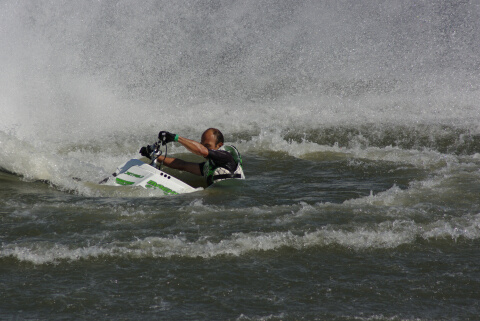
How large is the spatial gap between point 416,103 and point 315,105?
2.34 metres

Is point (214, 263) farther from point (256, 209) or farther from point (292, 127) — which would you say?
point (292, 127)

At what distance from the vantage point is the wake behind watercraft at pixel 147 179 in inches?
254

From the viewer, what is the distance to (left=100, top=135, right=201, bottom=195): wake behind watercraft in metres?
6.45

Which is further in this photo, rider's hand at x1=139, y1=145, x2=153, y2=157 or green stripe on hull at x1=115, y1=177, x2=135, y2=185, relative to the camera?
rider's hand at x1=139, y1=145, x2=153, y2=157

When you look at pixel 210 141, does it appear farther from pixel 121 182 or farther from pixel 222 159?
pixel 121 182

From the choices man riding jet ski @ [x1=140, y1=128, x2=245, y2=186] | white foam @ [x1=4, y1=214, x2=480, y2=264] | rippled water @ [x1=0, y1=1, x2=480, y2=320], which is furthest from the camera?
man riding jet ski @ [x1=140, y1=128, x2=245, y2=186]

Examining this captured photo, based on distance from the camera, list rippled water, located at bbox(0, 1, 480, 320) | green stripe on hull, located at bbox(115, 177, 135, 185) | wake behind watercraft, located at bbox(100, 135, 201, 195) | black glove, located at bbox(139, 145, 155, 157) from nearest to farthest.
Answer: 1. rippled water, located at bbox(0, 1, 480, 320)
2. wake behind watercraft, located at bbox(100, 135, 201, 195)
3. green stripe on hull, located at bbox(115, 177, 135, 185)
4. black glove, located at bbox(139, 145, 155, 157)

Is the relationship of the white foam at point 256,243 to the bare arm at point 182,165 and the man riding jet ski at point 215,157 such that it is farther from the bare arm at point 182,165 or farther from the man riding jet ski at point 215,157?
the bare arm at point 182,165

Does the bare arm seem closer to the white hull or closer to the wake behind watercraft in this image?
the wake behind watercraft

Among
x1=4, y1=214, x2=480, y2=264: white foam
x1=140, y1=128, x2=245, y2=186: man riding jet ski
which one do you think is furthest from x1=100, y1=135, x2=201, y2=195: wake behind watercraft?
x1=4, y1=214, x2=480, y2=264: white foam

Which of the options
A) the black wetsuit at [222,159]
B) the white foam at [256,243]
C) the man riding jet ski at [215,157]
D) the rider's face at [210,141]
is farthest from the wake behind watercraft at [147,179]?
the white foam at [256,243]

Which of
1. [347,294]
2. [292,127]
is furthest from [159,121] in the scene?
[347,294]

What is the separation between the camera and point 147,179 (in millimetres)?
6461

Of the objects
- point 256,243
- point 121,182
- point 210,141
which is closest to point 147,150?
point 121,182
